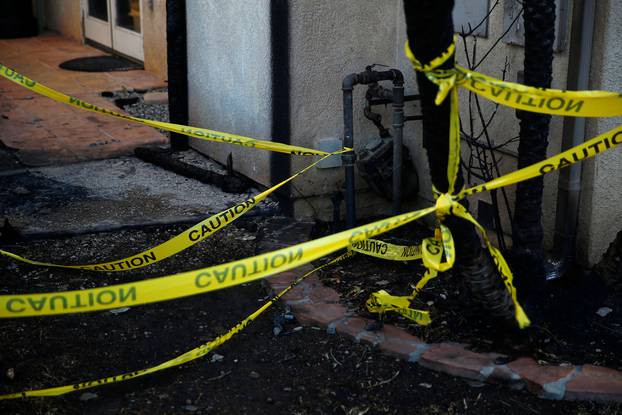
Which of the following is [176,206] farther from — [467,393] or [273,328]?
[467,393]

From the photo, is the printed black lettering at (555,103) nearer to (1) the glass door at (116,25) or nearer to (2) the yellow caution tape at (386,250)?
(2) the yellow caution tape at (386,250)

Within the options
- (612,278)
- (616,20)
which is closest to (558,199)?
(612,278)

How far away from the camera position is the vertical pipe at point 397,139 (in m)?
5.25

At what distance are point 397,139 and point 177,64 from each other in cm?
256

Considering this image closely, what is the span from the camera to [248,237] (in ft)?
18.6

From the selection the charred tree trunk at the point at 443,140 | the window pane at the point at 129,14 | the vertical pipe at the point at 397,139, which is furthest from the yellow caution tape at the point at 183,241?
the window pane at the point at 129,14

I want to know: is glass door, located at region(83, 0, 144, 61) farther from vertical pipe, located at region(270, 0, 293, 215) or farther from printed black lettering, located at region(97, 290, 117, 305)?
printed black lettering, located at region(97, 290, 117, 305)

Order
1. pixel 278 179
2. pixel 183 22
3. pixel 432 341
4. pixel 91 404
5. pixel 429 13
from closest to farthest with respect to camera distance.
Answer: pixel 429 13 < pixel 91 404 < pixel 432 341 < pixel 278 179 < pixel 183 22

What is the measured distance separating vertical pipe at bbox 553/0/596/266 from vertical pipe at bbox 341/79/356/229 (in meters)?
1.21

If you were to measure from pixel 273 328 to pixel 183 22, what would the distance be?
11.3 ft

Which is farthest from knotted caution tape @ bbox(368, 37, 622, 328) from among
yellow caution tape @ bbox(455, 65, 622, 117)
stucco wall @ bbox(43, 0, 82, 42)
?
stucco wall @ bbox(43, 0, 82, 42)

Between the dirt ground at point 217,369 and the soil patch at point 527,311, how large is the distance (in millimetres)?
290

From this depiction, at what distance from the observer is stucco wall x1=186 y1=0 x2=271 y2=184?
235 inches

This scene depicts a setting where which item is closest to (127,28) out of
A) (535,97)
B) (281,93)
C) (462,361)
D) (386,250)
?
(281,93)
